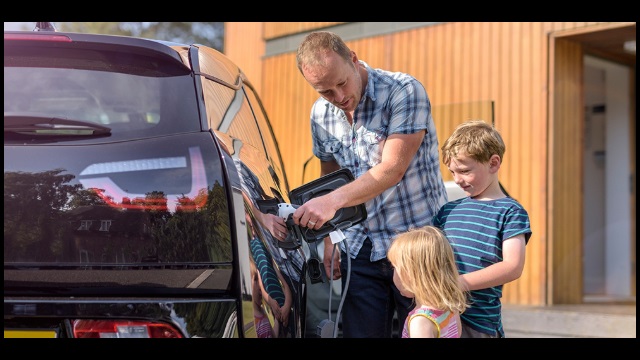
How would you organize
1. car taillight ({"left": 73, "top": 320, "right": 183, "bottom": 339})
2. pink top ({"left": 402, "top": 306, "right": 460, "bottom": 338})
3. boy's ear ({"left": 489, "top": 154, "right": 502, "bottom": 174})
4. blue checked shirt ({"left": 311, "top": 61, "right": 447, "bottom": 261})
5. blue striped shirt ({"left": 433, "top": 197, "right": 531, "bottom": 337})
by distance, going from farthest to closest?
1. blue checked shirt ({"left": 311, "top": 61, "right": 447, "bottom": 261})
2. boy's ear ({"left": 489, "top": 154, "right": 502, "bottom": 174})
3. blue striped shirt ({"left": 433, "top": 197, "right": 531, "bottom": 337})
4. pink top ({"left": 402, "top": 306, "right": 460, "bottom": 338})
5. car taillight ({"left": 73, "top": 320, "right": 183, "bottom": 339})

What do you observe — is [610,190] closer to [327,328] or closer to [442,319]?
[327,328]

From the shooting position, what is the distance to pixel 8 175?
2.39 m

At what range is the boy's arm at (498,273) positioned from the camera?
272cm

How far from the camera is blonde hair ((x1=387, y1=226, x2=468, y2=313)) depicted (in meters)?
2.66

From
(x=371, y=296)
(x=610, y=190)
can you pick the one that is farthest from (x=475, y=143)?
(x=610, y=190)

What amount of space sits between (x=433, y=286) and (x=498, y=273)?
0.73 feet

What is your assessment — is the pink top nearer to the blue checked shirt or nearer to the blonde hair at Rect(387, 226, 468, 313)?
the blonde hair at Rect(387, 226, 468, 313)

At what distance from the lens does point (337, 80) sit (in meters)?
3.16

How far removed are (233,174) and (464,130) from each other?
91cm

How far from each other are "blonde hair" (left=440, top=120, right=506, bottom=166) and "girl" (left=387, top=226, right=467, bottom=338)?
33 centimetres

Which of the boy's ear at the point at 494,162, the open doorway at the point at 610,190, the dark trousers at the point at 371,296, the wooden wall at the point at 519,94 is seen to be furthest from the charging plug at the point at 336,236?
the open doorway at the point at 610,190

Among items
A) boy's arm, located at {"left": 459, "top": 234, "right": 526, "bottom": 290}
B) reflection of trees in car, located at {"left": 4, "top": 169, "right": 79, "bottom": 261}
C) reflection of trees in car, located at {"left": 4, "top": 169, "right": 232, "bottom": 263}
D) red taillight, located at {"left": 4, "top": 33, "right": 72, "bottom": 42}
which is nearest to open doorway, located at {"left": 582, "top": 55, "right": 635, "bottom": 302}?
boy's arm, located at {"left": 459, "top": 234, "right": 526, "bottom": 290}

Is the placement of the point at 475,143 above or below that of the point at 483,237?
above
